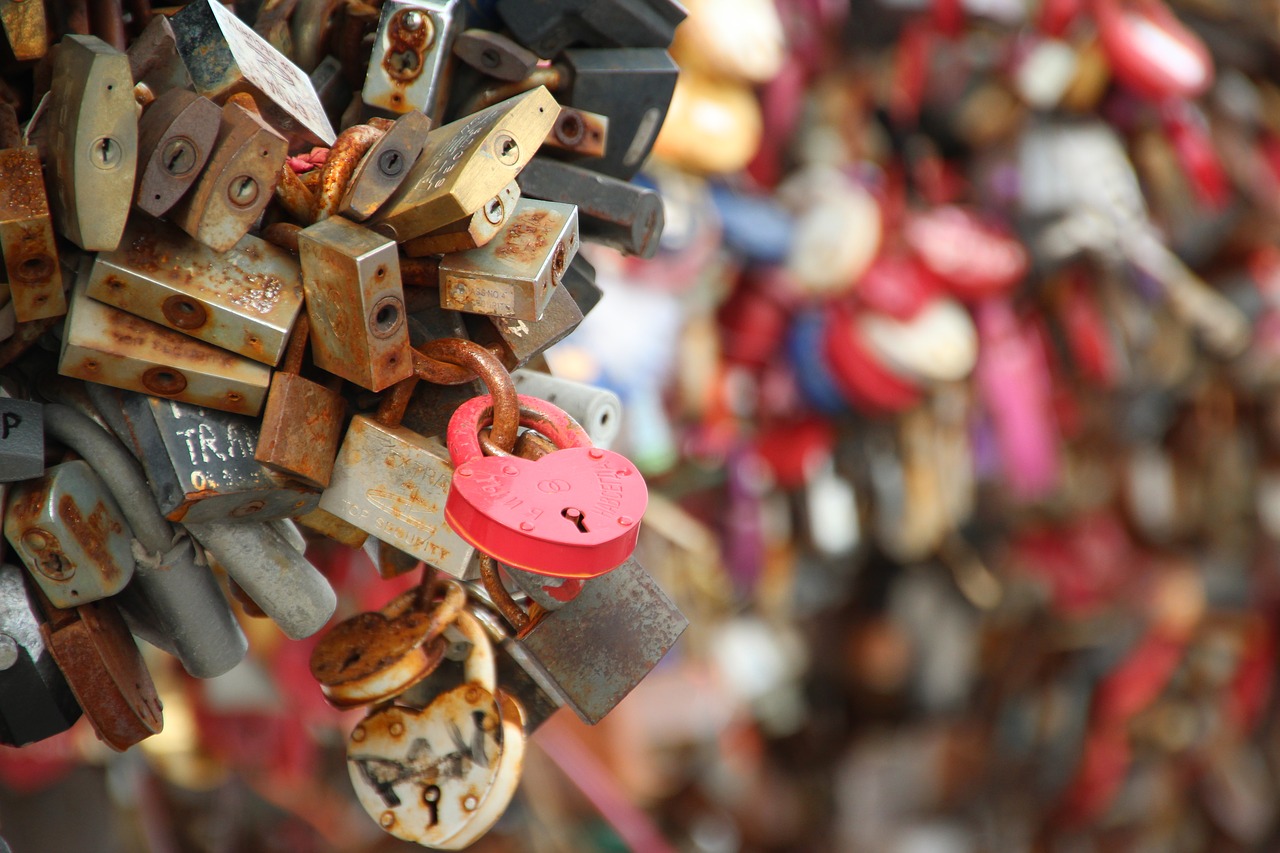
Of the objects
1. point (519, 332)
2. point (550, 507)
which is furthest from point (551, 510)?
point (519, 332)

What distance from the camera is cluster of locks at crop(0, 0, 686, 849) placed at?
379 mm

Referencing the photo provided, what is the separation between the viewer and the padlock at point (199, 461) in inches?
15.5

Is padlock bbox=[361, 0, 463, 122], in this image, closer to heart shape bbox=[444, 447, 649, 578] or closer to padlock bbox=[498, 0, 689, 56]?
padlock bbox=[498, 0, 689, 56]

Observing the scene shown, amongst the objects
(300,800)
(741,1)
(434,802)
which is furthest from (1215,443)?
(434,802)

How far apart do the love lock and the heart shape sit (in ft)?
0.39

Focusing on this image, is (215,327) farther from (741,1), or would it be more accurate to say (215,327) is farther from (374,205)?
(741,1)

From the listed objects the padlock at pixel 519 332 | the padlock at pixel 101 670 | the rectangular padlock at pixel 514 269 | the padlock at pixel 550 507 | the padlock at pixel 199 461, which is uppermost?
the rectangular padlock at pixel 514 269

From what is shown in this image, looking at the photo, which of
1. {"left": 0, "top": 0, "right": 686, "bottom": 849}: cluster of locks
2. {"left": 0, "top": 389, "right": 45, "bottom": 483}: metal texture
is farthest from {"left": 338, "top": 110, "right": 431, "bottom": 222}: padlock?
{"left": 0, "top": 389, "right": 45, "bottom": 483}: metal texture

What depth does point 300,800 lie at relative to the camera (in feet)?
4.33

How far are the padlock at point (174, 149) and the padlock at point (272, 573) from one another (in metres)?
0.12

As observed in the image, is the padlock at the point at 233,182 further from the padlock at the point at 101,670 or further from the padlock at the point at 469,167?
the padlock at the point at 101,670

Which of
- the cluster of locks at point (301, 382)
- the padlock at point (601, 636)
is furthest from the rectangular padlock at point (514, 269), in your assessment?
the padlock at point (601, 636)

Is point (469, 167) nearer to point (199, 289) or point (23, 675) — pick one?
point (199, 289)

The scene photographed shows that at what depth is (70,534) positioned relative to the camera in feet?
1.32
